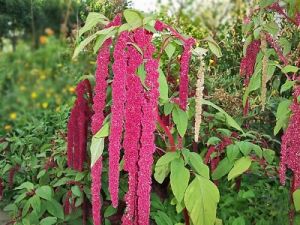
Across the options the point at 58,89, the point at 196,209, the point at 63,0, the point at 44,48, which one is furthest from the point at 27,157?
the point at 63,0

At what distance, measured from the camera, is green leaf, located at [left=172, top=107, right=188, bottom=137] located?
5.50 ft

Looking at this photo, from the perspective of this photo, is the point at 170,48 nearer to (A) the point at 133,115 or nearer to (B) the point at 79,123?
(A) the point at 133,115

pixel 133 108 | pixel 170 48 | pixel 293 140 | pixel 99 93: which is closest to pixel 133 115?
pixel 133 108

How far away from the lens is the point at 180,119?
169 centimetres

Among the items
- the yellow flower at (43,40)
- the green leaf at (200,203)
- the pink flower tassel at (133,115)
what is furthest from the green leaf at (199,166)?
the yellow flower at (43,40)

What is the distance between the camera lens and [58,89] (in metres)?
5.74

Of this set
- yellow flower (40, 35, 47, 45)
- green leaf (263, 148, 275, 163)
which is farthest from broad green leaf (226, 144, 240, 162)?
yellow flower (40, 35, 47, 45)

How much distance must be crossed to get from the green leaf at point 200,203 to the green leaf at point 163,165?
0.11m

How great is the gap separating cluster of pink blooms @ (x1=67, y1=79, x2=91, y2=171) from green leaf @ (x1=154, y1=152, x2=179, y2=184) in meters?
0.44

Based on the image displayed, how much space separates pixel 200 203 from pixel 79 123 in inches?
25.7

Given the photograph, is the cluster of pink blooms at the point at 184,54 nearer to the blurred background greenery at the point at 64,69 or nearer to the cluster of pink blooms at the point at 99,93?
the cluster of pink blooms at the point at 99,93

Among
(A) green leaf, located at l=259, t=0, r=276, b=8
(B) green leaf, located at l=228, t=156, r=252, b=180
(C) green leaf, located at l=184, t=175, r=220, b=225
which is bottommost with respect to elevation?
(C) green leaf, located at l=184, t=175, r=220, b=225

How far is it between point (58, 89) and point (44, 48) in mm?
956

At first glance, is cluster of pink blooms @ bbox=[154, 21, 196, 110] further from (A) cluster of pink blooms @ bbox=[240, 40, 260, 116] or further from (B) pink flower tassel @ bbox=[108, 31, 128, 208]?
(A) cluster of pink blooms @ bbox=[240, 40, 260, 116]
